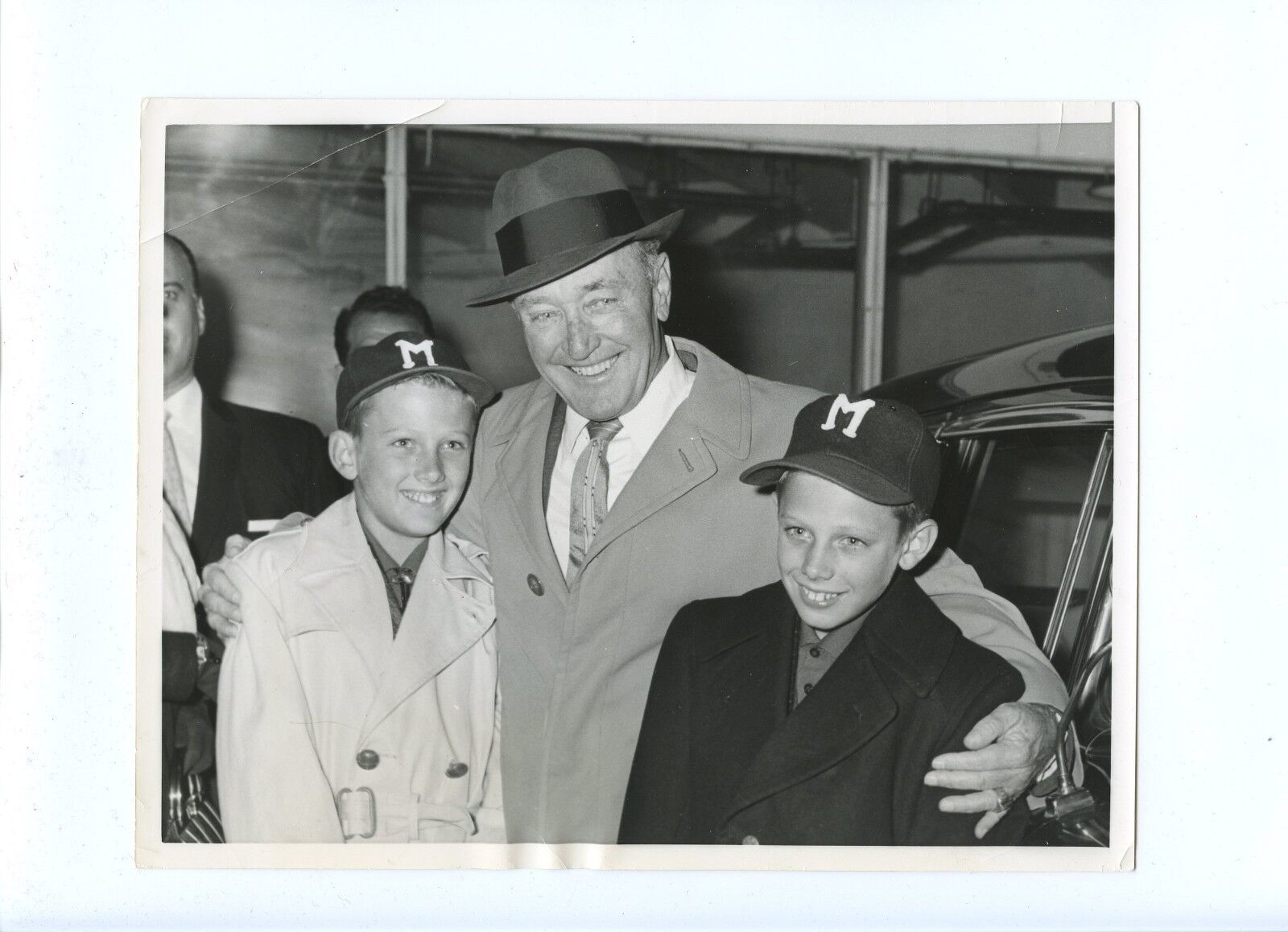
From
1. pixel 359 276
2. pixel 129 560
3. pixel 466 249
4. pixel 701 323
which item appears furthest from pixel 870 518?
pixel 129 560

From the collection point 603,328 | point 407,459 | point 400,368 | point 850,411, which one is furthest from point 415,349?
point 850,411

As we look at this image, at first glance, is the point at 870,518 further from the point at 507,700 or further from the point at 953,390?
the point at 507,700

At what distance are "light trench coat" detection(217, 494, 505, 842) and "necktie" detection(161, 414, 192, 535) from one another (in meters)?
0.14

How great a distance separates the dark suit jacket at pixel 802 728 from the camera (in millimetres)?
1807

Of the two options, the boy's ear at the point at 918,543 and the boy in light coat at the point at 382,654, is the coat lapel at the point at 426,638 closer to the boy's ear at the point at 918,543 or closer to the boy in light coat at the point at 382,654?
the boy in light coat at the point at 382,654

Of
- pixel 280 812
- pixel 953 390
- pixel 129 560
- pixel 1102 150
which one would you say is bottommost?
pixel 280 812

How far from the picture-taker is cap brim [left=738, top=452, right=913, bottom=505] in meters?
1.79

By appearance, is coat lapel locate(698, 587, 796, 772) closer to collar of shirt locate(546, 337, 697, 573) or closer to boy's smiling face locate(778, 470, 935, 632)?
boy's smiling face locate(778, 470, 935, 632)

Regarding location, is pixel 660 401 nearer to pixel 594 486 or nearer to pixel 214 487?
pixel 594 486

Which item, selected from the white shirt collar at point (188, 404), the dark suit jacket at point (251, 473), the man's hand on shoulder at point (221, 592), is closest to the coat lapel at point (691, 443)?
the dark suit jacket at point (251, 473)

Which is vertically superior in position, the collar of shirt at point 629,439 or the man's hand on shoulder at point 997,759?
the collar of shirt at point 629,439

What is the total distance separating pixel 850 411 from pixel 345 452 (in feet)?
2.72

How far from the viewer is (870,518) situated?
180 centimetres

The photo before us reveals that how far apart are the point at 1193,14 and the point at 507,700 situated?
5.34ft
